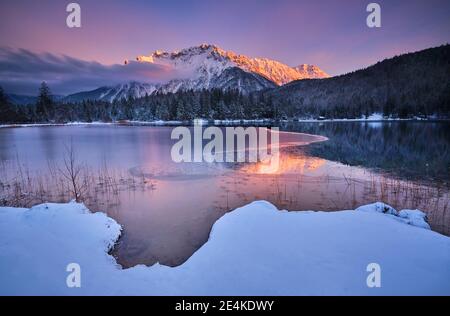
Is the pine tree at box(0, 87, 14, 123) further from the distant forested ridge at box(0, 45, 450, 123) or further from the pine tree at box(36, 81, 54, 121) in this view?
the pine tree at box(36, 81, 54, 121)

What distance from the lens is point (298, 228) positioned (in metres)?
8.61

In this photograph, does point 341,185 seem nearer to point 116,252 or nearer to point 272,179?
point 272,179

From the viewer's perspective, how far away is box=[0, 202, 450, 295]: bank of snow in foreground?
18.4 feet

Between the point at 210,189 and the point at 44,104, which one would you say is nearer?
the point at 210,189

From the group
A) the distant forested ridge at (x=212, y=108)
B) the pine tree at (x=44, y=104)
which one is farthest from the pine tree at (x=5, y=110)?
the pine tree at (x=44, y=104)

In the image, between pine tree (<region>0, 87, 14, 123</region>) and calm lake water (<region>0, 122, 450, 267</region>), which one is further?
pine tree (<region>0, 87, 14, 123</region>)

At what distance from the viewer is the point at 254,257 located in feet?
22.6

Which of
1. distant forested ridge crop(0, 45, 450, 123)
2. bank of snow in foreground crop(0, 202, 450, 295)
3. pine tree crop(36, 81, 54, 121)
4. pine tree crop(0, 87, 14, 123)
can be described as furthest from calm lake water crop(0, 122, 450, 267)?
pine tree crop(36, 81, 54, 121)

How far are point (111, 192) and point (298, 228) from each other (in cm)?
1220

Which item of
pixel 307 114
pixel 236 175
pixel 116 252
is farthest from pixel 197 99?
pixel 116 252

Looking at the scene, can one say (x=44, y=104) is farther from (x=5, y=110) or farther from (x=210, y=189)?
(x=210, y=189)

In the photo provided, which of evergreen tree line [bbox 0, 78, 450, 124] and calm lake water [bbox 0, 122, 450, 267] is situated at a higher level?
evergreen tree line [bbox 0, 78, 450, 124]

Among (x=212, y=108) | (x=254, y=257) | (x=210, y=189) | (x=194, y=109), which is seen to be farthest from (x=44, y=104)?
(x=254, y=257)

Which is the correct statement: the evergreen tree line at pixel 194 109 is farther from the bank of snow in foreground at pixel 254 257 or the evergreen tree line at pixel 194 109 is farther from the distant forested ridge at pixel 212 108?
the bank of snow in foreground at pixel 254 257
